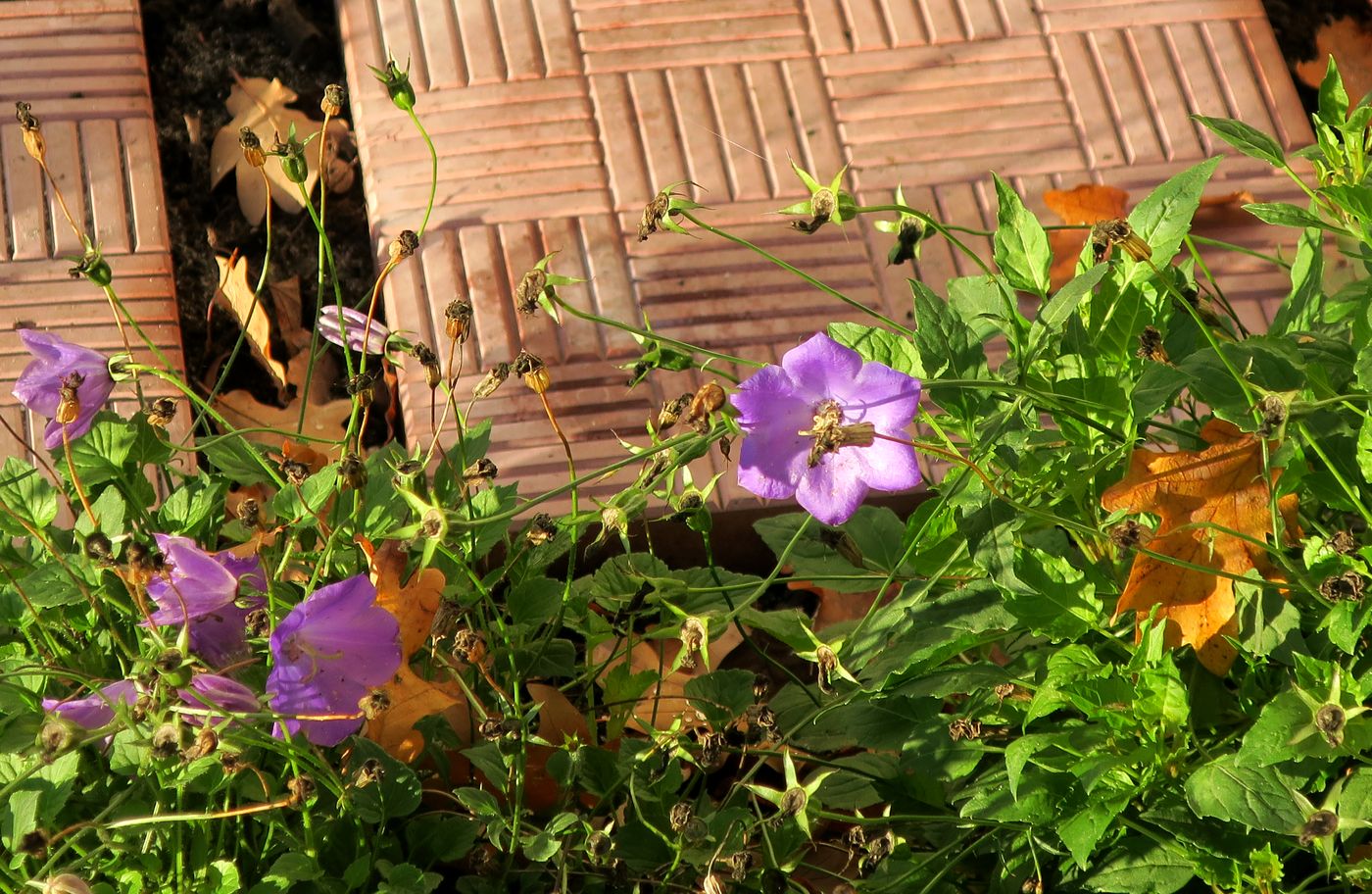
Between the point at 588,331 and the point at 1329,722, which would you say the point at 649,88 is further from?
the point at 1329,722

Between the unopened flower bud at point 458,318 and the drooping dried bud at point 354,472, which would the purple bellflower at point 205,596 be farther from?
the unopened flower bud at point 458,318

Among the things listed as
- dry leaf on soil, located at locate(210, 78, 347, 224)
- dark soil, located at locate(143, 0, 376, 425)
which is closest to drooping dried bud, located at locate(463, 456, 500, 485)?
dark soil, located at locate(143, 0, 376, 425)

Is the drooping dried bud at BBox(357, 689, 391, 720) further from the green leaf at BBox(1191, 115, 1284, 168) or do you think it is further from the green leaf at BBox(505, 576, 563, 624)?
the green leaf at BBox(1191, 115, 1284, 168)

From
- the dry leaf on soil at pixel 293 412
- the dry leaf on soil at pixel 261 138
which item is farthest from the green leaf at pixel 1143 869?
the dry leaf on soil at pixel 261 138

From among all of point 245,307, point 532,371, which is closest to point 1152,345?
point 532,371

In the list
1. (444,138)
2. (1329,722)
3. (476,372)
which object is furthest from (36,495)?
(1329,722)

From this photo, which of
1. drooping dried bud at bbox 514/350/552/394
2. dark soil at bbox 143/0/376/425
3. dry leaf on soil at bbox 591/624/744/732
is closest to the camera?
drooping dried bud at bbox 514/350/552/394

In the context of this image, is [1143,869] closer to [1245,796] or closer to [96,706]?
[1245,796]
